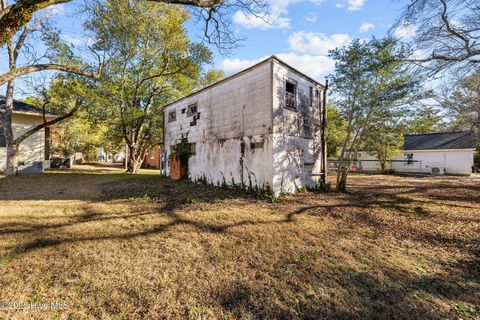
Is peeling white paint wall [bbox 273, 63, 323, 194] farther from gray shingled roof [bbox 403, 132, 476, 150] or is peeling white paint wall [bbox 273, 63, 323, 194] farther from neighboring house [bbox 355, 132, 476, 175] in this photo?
gray shingled roof [bbox 403, 132, 476, 150]

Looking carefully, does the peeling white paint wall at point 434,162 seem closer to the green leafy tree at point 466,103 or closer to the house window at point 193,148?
the green leafy tree at point 466,103

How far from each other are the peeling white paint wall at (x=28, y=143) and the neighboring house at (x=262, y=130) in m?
12.9

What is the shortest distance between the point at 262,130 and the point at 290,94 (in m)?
2.25

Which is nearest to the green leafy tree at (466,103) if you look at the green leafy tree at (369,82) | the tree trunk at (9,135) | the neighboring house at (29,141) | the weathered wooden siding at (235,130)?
the green leafy tree at (369,82)

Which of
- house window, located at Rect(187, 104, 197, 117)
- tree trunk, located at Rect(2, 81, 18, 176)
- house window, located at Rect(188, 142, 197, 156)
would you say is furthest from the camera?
tree trunk, located at Rect(2, 81, 18, 176)

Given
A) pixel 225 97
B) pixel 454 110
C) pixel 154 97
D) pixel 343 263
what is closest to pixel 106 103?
pixel 154 97

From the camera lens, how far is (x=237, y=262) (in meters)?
3.59

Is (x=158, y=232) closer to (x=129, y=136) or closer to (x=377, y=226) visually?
(x=377, y=226)

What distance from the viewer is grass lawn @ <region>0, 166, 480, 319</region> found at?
2.57 metres

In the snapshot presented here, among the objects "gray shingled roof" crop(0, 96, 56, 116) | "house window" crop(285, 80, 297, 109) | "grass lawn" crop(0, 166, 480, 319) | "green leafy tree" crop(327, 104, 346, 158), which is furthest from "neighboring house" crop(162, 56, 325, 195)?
"gray shingled roof" crop(0, 96, 56, 116)

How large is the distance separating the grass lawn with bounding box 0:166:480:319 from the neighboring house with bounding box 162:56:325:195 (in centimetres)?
249

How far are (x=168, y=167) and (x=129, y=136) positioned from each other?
695 cm

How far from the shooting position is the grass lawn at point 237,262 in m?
2.57

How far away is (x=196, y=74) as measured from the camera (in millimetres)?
17906
